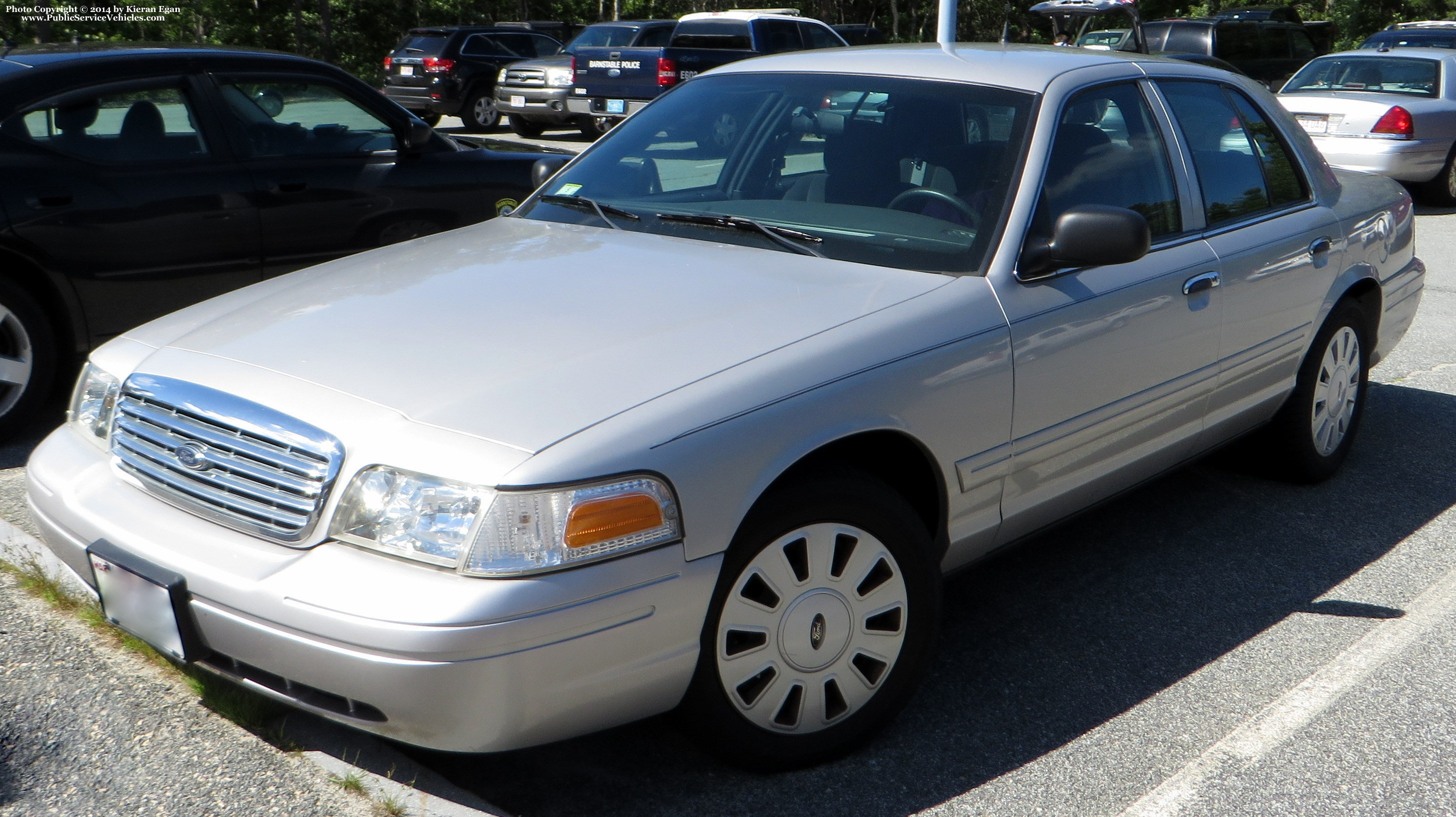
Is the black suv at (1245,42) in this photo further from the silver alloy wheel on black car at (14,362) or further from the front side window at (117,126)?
the silver alloy wheel on black car at (14,362)

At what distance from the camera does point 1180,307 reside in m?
3.81

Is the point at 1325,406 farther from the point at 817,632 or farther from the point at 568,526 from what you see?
the point at 568,526

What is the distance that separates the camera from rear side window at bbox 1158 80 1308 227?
4.15m

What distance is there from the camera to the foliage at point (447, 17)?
2872 cm

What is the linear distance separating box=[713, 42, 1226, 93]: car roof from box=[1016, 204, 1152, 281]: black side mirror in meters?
0.57

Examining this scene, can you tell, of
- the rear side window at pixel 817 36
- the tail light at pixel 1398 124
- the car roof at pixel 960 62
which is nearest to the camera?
the car roof at pixel 960 62

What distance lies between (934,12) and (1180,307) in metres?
39.1

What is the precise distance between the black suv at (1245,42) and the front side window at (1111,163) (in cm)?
1414

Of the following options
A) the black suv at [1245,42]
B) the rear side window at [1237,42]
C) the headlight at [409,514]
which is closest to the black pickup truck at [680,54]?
the black suv at [1245,42]

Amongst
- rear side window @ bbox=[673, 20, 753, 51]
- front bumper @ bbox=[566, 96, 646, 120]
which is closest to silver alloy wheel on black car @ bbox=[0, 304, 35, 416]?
front bumper @ bbox=[566, 96, 646, 120]

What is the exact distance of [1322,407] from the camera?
4.84 m

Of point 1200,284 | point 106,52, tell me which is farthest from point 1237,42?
point 106,52

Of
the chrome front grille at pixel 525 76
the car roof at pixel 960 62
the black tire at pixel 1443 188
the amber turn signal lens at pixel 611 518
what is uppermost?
the car roof at pixel 960 62

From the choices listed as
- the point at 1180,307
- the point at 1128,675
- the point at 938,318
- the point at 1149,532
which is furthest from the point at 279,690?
the point at 1149,532
